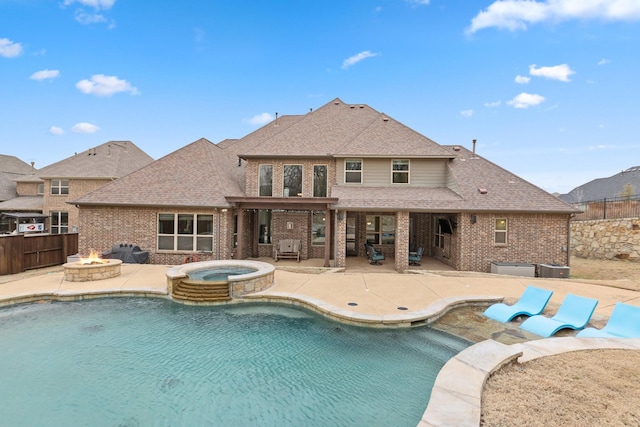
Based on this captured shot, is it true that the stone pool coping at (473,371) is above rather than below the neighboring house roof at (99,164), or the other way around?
below

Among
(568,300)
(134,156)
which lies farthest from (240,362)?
(134,156)

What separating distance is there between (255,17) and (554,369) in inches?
857

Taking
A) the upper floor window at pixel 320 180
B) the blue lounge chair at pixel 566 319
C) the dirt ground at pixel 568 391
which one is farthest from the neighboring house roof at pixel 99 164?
the blue lounge chair at pixel 566 319

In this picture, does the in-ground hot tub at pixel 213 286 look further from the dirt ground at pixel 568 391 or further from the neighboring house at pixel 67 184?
the neighboring house at pixel 67 184

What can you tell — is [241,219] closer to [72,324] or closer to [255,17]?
[72,324]

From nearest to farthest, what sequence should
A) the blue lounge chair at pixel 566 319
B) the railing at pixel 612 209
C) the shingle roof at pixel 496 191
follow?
the blue lounge chair at pixel 566 319, the shingle roof at pixel 496 191, the railing at pixel 612 209

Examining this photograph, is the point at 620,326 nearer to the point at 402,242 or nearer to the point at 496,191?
the point at 402,242

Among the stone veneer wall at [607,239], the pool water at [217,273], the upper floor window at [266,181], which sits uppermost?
the upper floor window at [266,181]

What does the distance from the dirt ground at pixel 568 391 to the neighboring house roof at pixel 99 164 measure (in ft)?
89.1

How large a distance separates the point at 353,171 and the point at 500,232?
780 centimetres

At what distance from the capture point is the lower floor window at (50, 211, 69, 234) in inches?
906

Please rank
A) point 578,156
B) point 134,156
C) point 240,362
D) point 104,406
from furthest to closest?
1. point 578,156
2. point 134,156
3. point 240,362
4. point 104,406

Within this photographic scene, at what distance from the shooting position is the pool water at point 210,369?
4059 millimetres

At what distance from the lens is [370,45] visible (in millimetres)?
19375
